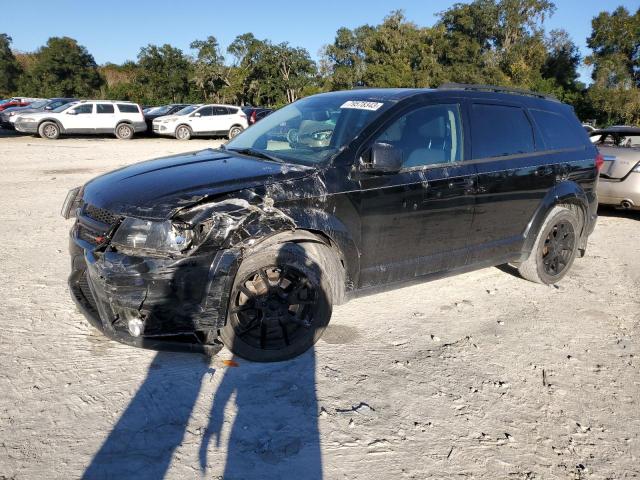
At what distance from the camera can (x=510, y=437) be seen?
9.41 feet

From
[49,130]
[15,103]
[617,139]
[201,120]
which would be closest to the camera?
[617,139]

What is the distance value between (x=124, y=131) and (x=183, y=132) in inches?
103

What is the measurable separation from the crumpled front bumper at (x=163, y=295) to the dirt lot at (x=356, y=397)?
30cm

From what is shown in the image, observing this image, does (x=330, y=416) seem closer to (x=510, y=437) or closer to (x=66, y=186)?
(x=510, y=437)

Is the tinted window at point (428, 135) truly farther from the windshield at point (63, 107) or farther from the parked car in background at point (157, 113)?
the parked car in background at point (157, 113)

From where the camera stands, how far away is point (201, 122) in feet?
81.6

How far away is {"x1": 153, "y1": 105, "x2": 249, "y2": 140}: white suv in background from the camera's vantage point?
79.7 ft

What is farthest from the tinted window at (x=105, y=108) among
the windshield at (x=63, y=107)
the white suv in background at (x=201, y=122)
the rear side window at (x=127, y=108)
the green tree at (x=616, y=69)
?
the green tree at (x=616, y=69)

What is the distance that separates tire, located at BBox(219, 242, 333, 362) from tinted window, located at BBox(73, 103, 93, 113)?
854 inches

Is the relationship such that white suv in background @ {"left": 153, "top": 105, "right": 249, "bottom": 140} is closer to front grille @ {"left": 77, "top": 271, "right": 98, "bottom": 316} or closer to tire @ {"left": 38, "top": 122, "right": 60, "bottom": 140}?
tire @ {"left": 38, "top": 122, "right": 60, "bottom": 140}

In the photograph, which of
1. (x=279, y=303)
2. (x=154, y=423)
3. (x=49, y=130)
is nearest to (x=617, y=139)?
(x=279, y=303)

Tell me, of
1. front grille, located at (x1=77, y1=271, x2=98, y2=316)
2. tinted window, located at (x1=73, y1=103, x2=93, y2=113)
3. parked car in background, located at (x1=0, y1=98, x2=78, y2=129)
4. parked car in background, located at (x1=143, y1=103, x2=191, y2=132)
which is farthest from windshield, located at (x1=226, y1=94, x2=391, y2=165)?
parked car in background, located at (x1=143, y1=103, x2=191, y2=132)

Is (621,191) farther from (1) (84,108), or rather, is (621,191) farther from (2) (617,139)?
(1) (84,108)

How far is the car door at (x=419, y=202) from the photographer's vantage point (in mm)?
3809
